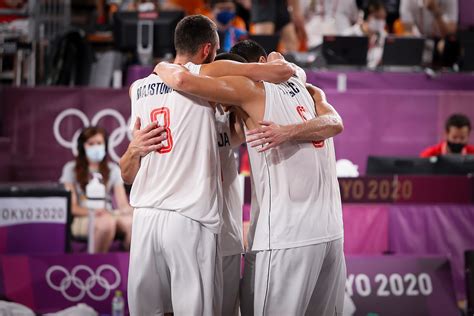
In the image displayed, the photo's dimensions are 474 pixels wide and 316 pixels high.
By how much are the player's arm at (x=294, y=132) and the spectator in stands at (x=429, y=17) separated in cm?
852

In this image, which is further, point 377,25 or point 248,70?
point 377,25

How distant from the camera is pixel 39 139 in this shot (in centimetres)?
1062

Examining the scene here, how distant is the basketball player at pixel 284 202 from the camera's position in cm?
507

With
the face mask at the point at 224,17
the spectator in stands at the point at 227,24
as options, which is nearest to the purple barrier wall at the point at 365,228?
the spectator in stands at the point at 227,24

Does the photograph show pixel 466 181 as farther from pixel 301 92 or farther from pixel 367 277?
pixel 301 92

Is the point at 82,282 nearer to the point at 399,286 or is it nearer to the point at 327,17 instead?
the point at 399,286

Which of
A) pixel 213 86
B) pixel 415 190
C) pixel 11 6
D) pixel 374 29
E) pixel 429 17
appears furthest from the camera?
pixel 429 17

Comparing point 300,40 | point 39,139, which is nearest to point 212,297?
point 39,139

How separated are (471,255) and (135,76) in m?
5.70

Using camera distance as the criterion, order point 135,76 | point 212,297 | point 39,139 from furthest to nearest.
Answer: point 135,76
point 39,139
point 212,297

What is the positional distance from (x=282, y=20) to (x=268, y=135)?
8.95 meters

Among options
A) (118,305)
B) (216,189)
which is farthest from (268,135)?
(118,305)

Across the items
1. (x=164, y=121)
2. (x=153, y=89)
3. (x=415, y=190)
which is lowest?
(x=415, y=190)

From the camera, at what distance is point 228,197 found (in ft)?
17.9
